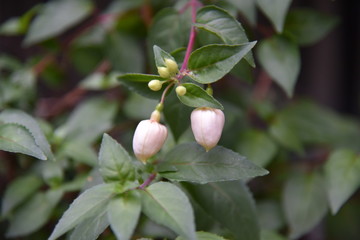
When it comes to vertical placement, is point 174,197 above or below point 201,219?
above

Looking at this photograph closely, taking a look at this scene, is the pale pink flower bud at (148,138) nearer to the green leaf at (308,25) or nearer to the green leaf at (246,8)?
the green leaf at (246,8)

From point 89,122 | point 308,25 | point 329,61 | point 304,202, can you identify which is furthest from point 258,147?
point 329,61

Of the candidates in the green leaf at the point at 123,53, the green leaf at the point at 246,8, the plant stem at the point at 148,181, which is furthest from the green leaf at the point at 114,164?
the green leaf at the point at 123,53

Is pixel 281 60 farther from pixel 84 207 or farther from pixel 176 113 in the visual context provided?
pixel 84 207

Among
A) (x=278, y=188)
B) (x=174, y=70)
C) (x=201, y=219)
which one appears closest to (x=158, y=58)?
(x=174, y=70)

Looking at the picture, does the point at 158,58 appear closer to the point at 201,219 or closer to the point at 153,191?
the point at 153,191
